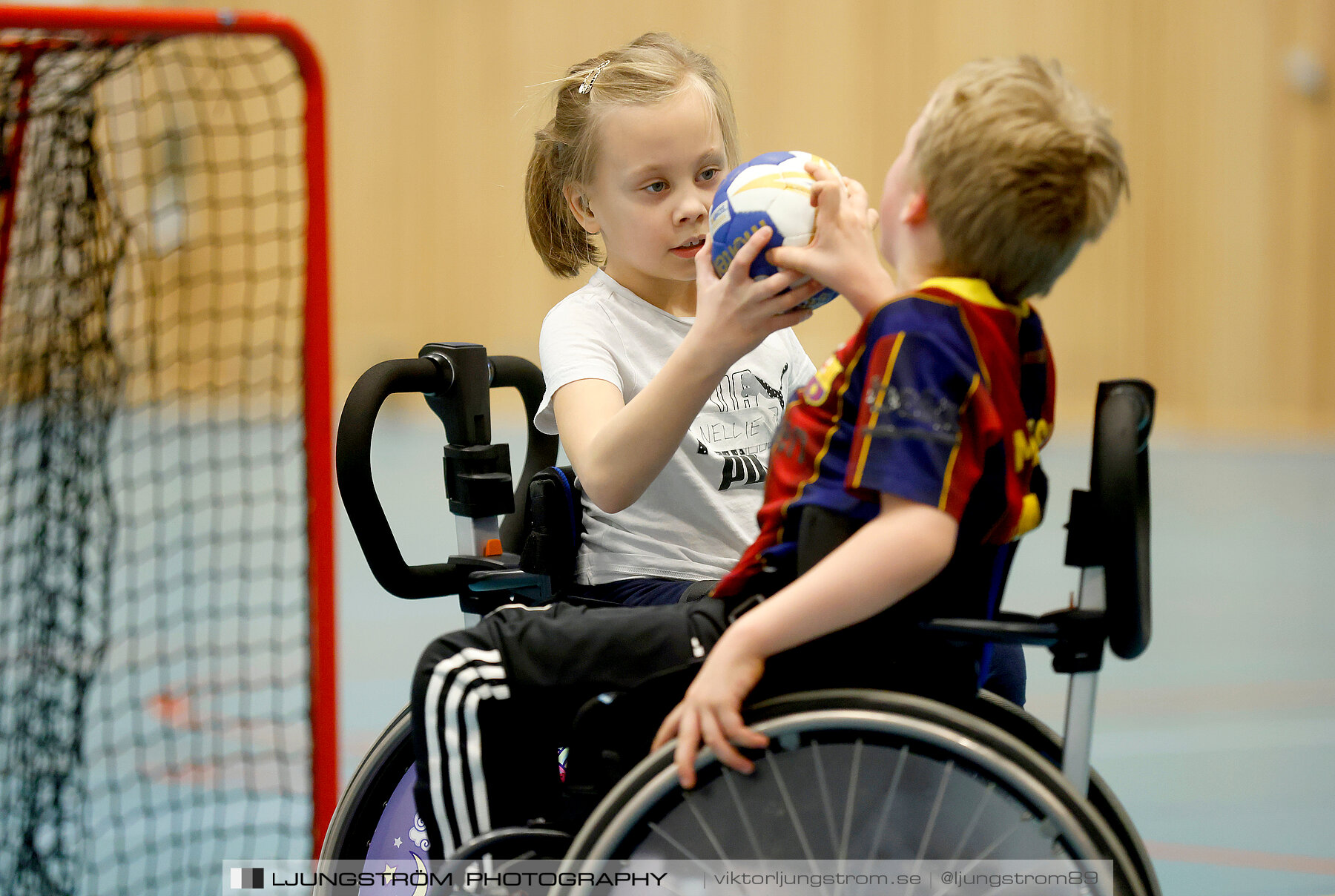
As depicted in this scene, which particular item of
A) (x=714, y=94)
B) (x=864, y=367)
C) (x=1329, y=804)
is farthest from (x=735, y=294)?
(x=1329, y=804)

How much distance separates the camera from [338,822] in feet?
4.79

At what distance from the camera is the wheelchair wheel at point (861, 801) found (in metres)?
1.00

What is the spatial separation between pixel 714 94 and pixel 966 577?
0.81m

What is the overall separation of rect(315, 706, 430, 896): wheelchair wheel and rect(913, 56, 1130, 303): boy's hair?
2.79ft

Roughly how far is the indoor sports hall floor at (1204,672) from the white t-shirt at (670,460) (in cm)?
116

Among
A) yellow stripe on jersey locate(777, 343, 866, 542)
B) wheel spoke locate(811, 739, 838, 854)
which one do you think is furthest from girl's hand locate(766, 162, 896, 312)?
wheel spoke locate(811, 739, 838, 854)

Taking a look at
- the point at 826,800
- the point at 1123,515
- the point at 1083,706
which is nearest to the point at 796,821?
the point at 826,800

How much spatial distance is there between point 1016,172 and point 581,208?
0.76 m

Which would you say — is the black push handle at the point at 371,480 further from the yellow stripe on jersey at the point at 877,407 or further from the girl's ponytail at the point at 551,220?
the yellow stripe on jersey at the point at 877,407

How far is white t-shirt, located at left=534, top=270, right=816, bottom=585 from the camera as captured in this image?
1496mm

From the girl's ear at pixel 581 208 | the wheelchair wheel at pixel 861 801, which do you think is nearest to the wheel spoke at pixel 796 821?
the wheelchair wheel at pixel 861 801

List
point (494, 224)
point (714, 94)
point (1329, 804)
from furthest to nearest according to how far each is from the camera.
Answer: point (494, 224)
point (1329, 804)
point (714, 94)

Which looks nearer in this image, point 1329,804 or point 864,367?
point 864,367

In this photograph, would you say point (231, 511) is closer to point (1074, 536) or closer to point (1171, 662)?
point (1171, 662)
